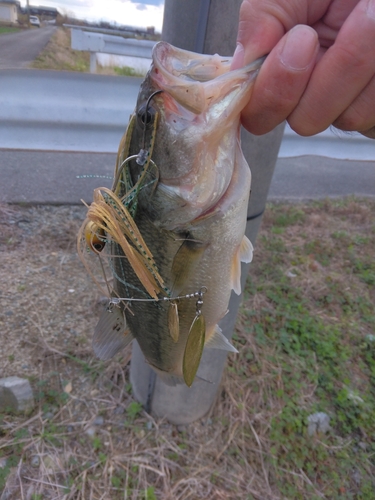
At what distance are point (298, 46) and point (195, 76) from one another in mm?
246

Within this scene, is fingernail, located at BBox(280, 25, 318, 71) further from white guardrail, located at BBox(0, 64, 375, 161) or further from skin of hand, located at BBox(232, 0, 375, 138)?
white guardrail, located at BBox(0, 64, 375, 161)

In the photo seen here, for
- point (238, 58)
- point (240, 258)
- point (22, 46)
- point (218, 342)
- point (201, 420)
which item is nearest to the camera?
point (238, 58)

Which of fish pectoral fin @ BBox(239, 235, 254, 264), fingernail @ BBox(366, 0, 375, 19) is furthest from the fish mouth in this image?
fish pectoral fin @ BBox(239, 235, 254, 264)

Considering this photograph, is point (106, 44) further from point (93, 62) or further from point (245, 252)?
point (245, 252)

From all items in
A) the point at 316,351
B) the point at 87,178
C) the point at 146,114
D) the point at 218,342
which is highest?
the point at 146,114

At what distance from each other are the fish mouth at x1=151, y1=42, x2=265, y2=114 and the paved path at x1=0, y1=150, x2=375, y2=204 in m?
2.73

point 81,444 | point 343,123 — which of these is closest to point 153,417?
point 81,444

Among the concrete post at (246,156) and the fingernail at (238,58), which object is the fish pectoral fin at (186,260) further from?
the concrete post at (246,156)

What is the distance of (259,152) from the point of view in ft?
4.95

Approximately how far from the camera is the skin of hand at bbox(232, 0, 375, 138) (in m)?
0.76

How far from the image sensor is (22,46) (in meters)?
2.25

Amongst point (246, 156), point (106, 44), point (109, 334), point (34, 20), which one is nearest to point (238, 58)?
point (246, 156)

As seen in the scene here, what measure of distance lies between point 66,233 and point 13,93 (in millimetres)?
1379

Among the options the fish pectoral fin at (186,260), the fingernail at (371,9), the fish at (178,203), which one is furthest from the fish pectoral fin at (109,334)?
the fingernail at (371,9)
